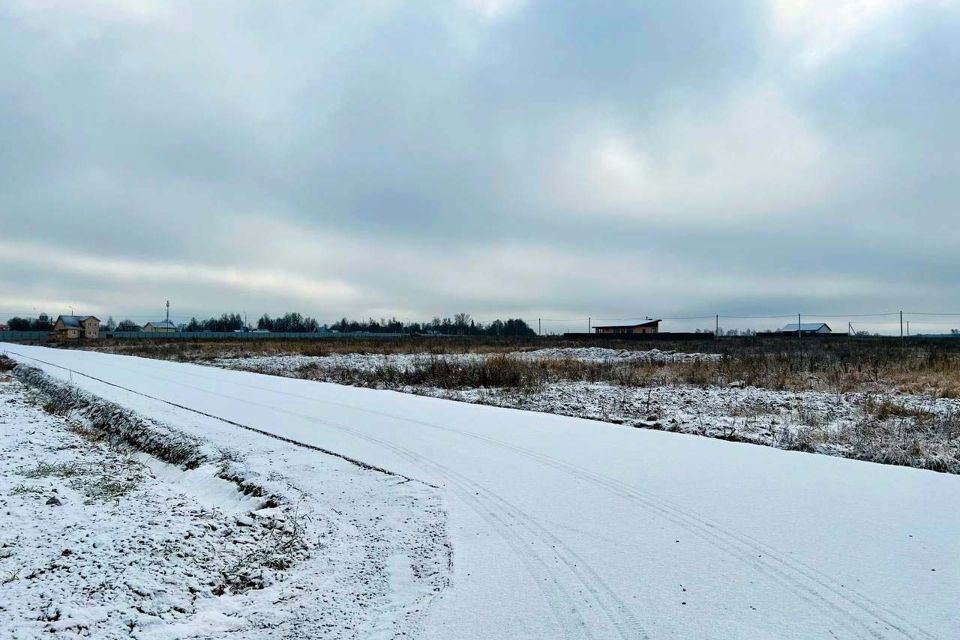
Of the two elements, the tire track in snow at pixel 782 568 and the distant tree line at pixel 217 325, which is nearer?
the tire track in snow at pixel 782 568

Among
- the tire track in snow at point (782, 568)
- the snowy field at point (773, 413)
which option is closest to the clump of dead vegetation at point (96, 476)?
the tire track in snow at point (782, 568)

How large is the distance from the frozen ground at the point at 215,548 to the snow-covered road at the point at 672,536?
0.40m

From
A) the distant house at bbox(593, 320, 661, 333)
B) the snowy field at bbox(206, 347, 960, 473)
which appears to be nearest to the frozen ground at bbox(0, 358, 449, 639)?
the snowy field at bbox(206, 347, 960, 473)

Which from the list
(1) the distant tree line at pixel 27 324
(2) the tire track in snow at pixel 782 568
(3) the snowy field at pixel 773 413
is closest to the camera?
(2) the tire track in snow at pixel 782 568

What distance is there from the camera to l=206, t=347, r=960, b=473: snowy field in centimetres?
773

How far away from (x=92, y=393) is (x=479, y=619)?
12454 mm

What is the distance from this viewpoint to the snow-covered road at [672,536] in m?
3.20

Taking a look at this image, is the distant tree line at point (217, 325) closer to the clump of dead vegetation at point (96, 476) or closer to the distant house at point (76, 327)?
the distant house at point (76, 327)

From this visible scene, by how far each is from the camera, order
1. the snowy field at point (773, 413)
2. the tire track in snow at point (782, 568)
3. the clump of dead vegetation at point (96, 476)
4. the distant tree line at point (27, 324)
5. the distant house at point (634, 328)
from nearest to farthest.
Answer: the tire track in snow at point (782, 568) → the clump of dead vegetation at point (96, 476) → the snowy field at point (773, 413) → the distant house at point (634, 328) → the distant tree line at point (27, 324)

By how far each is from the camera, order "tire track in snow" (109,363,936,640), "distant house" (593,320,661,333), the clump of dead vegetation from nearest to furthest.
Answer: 1. "tire track in snow" (109,363,936,640)
2. the clump of dead vegetation
3. "distant house" (593,320,661,333)

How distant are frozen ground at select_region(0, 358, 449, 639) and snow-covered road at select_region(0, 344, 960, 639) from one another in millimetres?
401

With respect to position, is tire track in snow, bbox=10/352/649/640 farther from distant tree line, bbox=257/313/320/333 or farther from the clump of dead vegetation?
distant tree line, bbox=257/313/320/333

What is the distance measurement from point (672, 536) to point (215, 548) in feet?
11.3

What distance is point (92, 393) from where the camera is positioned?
12.3m
